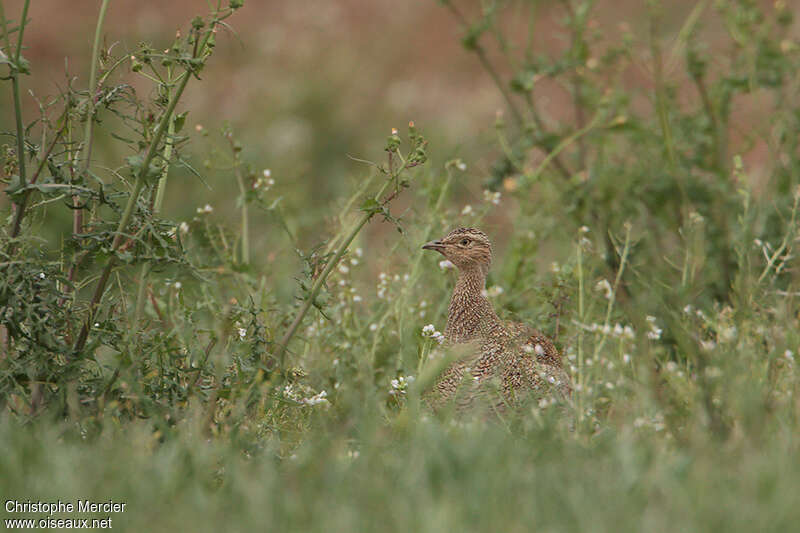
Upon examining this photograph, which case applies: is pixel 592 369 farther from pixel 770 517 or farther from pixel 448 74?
pixel 448 74

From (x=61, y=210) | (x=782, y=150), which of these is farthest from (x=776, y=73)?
(x=61, y=210)

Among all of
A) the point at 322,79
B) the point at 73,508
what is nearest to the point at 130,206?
the point at 73,508

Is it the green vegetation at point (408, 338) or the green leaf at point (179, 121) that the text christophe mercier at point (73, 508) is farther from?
the green leaf at point (179, 121)

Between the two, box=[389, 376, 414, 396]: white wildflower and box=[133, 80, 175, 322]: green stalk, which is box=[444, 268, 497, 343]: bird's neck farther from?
box=[133, 80, 175, 322]: green stalk

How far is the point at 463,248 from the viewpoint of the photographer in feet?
15.8

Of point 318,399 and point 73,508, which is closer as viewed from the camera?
point 73,508

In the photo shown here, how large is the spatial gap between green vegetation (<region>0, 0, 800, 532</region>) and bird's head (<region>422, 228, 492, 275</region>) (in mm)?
353

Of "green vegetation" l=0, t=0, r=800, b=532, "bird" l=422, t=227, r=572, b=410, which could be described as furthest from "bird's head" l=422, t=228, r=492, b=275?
"green vegetation" l=0, t=0, r=800, b=532

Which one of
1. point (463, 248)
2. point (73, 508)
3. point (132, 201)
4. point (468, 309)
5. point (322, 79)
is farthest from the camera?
point (322, 79)

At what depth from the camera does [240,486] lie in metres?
2.71

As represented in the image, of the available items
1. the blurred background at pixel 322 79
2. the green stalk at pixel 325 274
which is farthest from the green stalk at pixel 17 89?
the blurred background at pixel 322 79

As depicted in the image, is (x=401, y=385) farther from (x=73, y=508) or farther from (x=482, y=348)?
(x=73, y=508)

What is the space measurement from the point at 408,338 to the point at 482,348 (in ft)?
1.96

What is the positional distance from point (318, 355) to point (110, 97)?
153cm
